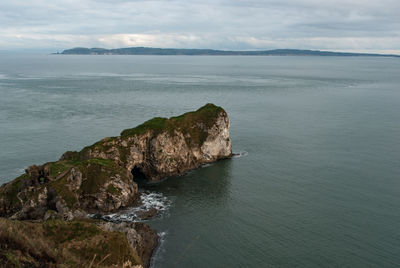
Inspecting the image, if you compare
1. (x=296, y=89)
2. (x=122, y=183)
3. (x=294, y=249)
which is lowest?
(x=294, y=249)

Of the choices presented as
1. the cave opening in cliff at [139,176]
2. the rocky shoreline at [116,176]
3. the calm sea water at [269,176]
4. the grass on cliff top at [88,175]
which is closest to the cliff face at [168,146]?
the rocky shoreline at [116,176]

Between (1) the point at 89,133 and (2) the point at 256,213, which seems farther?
(1) the point at 89,133

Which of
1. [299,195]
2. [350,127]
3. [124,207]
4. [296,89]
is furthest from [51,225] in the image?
[296,89]

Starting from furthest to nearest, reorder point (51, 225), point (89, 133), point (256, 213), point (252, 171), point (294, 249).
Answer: point (89, 133) → point (252, 171) → point (256, 213) → point (294, 249) → point (51, 225)

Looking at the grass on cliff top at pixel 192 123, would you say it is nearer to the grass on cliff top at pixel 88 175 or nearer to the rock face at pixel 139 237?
the grass on cliff top at pixel 88 175

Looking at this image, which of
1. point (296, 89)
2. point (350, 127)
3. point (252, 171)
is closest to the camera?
point (252, 171)

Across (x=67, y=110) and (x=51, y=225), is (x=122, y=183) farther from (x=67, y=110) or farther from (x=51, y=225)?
(x=67, y=110)

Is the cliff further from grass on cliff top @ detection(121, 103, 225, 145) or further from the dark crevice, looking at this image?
grass on cliff top @ detection(121, 103, 225, 145)

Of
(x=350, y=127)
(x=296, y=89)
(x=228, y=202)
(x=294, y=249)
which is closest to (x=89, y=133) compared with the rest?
(x=228, y=202)

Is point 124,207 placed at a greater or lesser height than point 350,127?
lesser
